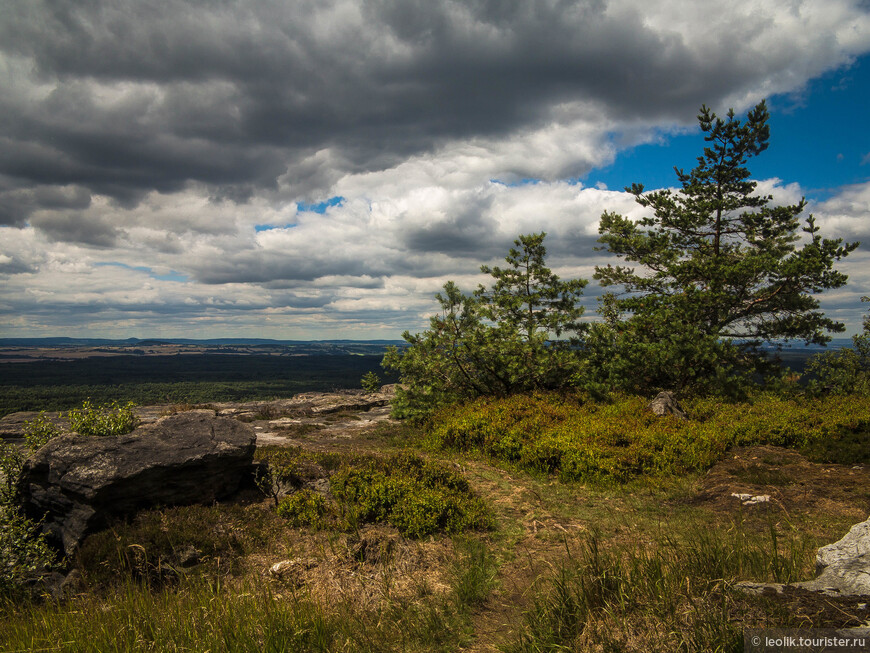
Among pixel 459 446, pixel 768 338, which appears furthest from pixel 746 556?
pixel 768 338

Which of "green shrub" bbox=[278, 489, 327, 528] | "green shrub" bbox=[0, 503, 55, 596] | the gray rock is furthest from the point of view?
"green shrub" bbox=[278, 489, 327, 528]

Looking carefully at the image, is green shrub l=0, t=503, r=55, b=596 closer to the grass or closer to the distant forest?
the grass

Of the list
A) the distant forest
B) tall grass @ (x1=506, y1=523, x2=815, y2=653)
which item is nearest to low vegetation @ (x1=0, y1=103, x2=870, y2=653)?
tall grass @ (x1=506, y1=523, x2=815, y2=653)

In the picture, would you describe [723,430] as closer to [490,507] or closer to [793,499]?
[793,499]

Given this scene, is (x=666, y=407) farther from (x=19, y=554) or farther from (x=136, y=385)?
(x=136, y=385)

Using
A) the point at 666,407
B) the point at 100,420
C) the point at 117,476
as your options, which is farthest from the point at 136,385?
the point at 666,407

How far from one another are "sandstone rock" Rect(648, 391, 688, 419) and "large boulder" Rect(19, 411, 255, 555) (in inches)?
456

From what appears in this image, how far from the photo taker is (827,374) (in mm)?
20062

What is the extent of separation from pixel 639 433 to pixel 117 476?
1143 cm

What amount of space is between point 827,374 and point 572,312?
12923mm

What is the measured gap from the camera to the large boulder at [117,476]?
7359 mm

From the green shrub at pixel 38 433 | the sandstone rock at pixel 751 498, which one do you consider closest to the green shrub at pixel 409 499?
the sandstone rock at pixel 751 498

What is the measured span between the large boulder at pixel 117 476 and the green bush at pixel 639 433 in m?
6.54

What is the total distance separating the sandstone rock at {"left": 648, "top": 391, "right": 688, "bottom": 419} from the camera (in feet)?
44.0
